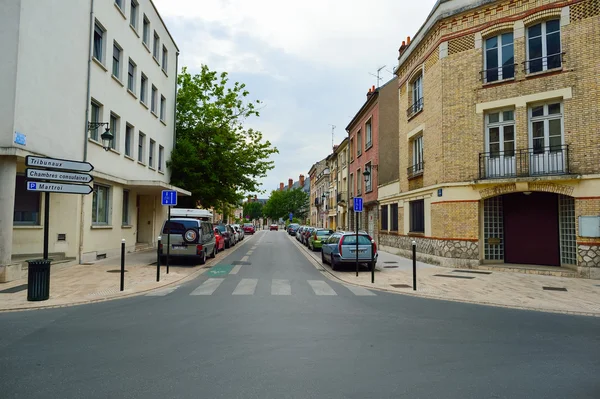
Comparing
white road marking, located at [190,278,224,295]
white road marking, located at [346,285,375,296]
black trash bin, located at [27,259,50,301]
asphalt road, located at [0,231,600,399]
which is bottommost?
white road marking, located at [346,285,375,296]

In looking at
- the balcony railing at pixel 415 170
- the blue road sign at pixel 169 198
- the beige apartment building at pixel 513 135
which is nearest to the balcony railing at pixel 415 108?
the beige apartment building at pixel 513 135

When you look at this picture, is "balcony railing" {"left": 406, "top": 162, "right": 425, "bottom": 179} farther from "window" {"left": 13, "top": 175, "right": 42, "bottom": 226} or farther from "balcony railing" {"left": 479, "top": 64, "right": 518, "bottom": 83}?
"window" {"left": 13, "top": 175, "right": 42, "bottom": 226}

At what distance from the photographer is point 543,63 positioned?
14.4m

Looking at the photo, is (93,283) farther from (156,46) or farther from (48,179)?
(156,46)

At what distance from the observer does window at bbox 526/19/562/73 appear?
14.2 metres

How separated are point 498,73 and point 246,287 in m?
12.6

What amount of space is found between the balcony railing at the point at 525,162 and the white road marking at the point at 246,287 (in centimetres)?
969

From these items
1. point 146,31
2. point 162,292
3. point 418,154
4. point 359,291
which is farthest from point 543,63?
point 146,31

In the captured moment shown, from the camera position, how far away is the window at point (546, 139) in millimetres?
13938

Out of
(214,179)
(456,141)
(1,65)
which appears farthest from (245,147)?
(1,65)

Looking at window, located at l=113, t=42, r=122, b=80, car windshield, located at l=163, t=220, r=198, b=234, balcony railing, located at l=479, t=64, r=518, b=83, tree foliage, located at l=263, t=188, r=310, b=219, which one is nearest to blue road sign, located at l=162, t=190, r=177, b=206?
car windshield, located at l=163, t=220, r=198, b=234

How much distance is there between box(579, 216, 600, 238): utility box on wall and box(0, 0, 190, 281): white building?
16.8 meters

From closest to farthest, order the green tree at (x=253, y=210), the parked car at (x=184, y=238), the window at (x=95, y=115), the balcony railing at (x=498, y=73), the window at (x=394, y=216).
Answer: the parked car at (x=184, y=238) → the balcony railing at (x=498, y=73) → the window at (x=95, y=115) → the window at (x=394, y=216) → the green tree at (x=253, y=210)

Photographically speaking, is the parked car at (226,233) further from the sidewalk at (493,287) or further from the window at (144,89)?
the sidewalk at (493,287)
